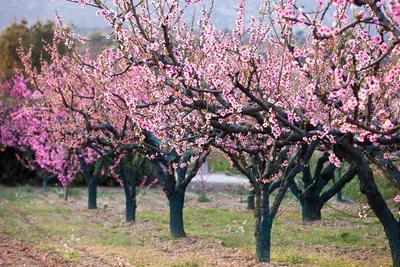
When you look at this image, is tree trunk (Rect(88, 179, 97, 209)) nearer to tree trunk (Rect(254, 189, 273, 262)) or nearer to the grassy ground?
the grassy ground

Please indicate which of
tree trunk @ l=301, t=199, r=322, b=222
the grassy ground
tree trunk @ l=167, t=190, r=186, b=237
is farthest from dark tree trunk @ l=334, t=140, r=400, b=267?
tree trunk @ l=301, t=199, r=322, b=222

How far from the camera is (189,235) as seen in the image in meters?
12.3

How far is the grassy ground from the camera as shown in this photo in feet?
31.1

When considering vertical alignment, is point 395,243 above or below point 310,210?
below

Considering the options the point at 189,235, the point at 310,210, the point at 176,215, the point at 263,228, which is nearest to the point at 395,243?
the point at 263,228

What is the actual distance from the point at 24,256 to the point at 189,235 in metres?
4.10

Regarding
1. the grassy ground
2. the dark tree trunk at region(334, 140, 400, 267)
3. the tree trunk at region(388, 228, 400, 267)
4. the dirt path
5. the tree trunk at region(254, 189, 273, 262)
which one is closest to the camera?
the dark tree trunk at region(334, 140, 400, 267)

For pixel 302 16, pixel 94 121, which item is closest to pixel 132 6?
pixel 302 16

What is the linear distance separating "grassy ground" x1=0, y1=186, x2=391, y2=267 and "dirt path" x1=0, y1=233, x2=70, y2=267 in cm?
24

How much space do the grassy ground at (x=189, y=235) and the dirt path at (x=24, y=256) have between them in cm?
24

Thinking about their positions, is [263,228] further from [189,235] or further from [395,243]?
[189,235]

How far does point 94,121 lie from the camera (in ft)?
44.5

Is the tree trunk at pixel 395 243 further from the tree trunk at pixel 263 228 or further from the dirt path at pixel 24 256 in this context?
the dirt path at pixel 24 256

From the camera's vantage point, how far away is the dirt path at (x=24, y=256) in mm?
8602
